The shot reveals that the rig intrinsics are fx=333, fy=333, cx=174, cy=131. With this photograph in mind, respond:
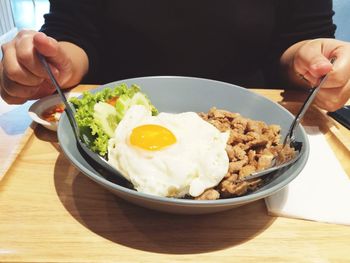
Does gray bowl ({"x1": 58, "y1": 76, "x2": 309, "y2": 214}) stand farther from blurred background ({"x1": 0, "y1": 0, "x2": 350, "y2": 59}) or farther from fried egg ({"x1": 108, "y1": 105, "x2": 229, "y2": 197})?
blurred background ({"x1": 0, "y1": 0, "x2": 350, "y2": 59})

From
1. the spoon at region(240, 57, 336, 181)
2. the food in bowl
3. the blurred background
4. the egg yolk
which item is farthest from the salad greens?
the blurred background

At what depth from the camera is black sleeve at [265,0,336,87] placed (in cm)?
181

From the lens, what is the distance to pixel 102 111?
3.46 ft

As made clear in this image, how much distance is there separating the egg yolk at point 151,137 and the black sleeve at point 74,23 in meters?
1.00

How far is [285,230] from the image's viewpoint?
2.88 feet

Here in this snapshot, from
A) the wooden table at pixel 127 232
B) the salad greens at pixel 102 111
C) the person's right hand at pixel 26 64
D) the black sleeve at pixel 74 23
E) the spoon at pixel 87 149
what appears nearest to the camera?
the wooden table at pixel 127 232

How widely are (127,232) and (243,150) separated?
16.0 inches

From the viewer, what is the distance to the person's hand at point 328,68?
4.15 ft

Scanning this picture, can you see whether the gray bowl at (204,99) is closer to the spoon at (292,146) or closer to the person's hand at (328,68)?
the spoon at (292,146)

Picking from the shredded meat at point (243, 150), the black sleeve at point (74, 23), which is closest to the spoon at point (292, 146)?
the shredded meat at point (243, 150)

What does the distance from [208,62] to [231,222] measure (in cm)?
120

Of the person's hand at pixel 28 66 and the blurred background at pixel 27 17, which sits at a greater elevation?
the person's hand at pixel 28 66

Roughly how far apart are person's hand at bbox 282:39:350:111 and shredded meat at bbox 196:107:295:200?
36 centimetres

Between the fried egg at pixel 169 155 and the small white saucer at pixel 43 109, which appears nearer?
the fried egg at pixel 169 155
